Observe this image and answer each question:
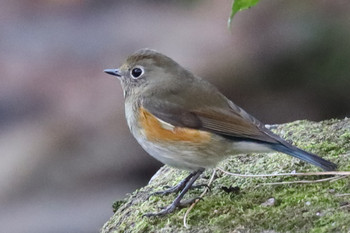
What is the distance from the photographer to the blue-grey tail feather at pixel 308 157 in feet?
15.3

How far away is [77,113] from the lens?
9.11 meters

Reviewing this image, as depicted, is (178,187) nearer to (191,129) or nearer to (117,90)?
(191,129)

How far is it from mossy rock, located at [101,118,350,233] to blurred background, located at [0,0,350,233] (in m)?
3.03

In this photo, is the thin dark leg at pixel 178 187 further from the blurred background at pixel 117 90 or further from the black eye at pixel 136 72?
the blurred background at pixel 117 90

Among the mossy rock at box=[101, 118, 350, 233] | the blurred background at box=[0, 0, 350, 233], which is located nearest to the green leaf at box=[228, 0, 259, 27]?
the mossy rock at box=[101, 118, 350, 233]

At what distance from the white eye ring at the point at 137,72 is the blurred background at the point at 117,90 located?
2.92 metres

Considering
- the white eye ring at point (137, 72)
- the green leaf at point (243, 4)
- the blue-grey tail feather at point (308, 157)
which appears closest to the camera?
the green leaf at point (243, 4)

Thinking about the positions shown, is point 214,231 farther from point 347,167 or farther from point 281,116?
point 281,116

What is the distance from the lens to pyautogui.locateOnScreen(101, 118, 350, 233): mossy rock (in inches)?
170

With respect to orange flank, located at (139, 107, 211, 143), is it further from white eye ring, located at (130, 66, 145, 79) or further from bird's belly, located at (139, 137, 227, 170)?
white eye ring, located at (130, 66, 145, 79)

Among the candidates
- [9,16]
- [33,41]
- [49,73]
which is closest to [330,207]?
[49,73]

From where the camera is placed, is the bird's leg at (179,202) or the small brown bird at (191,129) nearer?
the bird's leg at (179,202)

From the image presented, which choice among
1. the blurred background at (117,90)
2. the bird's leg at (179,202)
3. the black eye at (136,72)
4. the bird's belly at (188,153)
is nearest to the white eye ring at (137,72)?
the black eye at (136,72)

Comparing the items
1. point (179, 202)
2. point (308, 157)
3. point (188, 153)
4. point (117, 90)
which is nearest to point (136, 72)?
point (188, 153)
